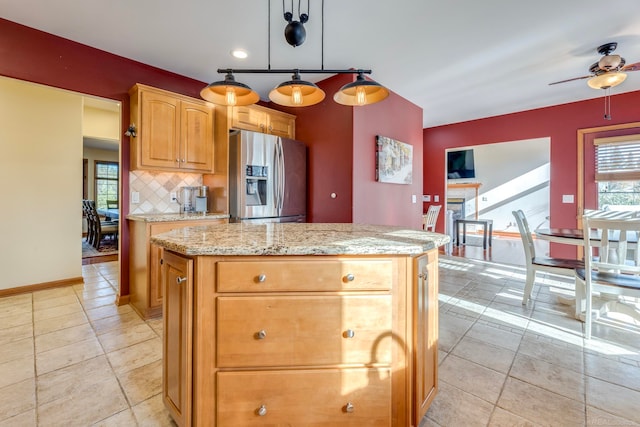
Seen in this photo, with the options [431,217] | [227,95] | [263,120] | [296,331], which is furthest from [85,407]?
[431,217]

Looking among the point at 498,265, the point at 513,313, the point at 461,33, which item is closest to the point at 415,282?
the point at 513,313

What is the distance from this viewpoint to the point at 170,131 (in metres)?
2.99

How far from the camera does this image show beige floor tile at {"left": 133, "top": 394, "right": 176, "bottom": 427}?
1365 mm

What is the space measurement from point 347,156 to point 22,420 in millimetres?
3111

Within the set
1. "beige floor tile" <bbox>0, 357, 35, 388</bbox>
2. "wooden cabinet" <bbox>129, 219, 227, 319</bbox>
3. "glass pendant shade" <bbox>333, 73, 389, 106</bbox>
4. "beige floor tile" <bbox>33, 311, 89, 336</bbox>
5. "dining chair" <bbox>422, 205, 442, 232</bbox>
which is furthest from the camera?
"dining chair" <bbox>422, 205, 442, 232</bbox>

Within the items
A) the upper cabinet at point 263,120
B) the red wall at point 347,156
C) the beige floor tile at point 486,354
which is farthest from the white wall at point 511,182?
the beige floor tile at point 486,354

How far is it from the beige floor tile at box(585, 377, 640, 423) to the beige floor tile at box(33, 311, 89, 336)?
3.66 m

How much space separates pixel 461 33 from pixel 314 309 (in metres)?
2.81

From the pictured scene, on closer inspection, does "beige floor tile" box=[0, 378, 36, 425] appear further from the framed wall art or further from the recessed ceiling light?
the framed wall art

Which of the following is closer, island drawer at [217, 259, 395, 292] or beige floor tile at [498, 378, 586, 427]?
island drawer at [217, 259, 395, 292]

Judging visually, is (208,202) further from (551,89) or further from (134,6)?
A: (551,89)

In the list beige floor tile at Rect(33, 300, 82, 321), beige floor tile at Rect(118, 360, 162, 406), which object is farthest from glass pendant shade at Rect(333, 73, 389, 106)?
beige floor tile at Rect(33, 300, 82, 321)

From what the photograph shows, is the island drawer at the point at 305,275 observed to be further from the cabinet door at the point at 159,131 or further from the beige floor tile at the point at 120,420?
the cabinet door at the point at 159,131

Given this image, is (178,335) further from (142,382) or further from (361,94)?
(361,94)
